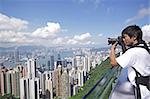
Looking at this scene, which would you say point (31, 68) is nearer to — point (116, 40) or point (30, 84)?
point (30, 84)

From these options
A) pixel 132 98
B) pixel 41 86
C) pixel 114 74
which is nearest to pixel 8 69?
pixel 41 86

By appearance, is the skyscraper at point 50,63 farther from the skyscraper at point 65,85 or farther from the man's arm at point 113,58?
the man's arm at point 113,58

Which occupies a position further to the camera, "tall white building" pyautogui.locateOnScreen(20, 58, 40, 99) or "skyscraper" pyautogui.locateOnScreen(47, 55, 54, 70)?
"tall white building" pyautogui.locateOnScreen(20, 58, 40, 99)

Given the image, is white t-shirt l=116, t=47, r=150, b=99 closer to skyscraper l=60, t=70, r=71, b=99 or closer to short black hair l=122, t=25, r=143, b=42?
short black hair l=122, t=25, r=143, b=42

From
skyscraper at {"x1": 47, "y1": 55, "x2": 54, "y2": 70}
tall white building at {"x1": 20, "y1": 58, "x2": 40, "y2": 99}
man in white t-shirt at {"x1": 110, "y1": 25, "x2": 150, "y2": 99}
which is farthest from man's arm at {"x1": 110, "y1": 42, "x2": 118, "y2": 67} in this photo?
tall white building at {"x1": 20, "y1": 58, "x2": 40, "y2": 99}

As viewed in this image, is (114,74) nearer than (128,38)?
No

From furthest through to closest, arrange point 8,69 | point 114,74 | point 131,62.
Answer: point 8,69 < point 114,74 < point 131,62

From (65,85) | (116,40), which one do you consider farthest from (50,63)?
(116,40)

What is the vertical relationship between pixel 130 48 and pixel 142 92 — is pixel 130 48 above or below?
above

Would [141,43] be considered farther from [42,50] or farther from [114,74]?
[42,50]
